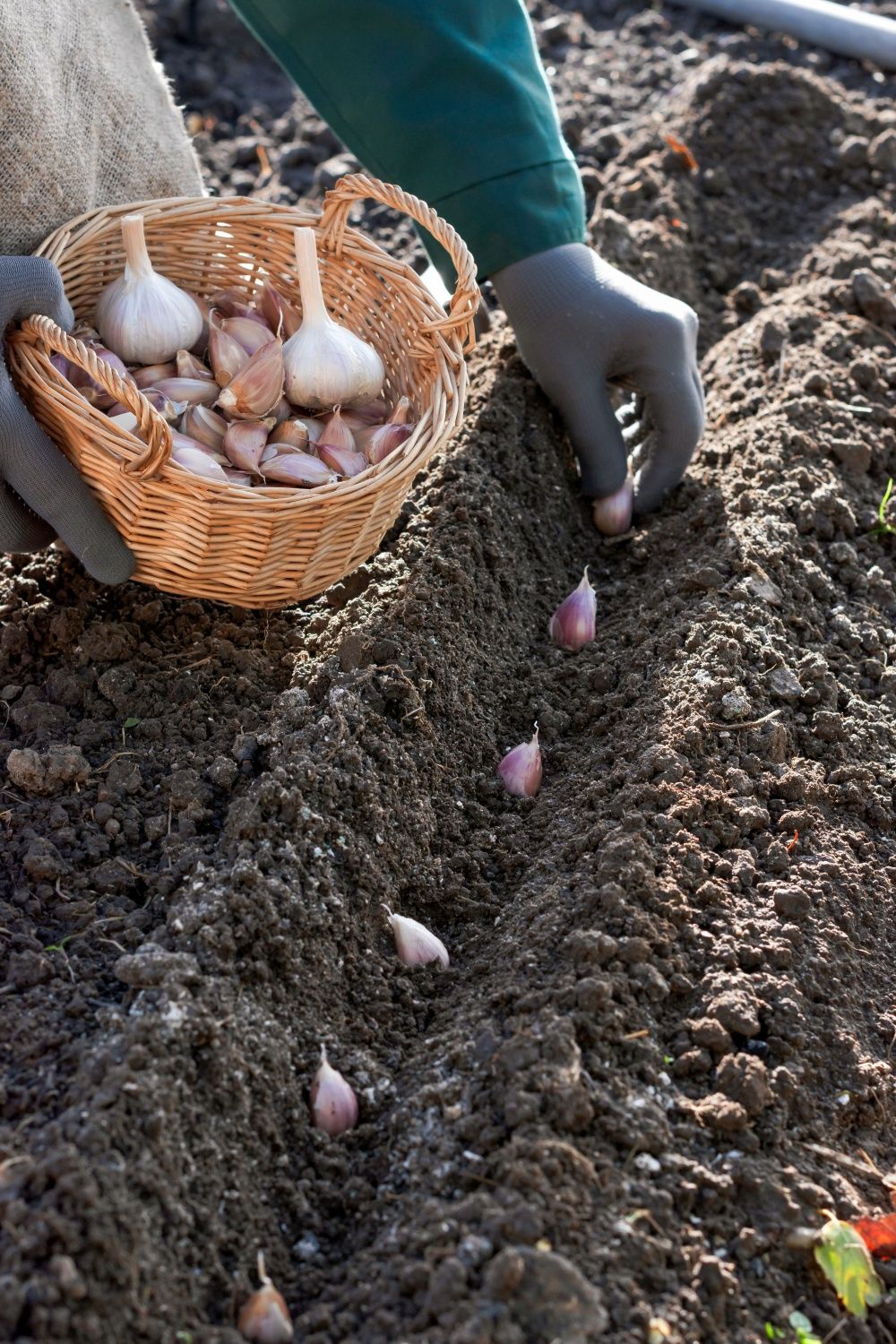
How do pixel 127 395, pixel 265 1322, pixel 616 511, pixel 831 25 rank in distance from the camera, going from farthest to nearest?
pixel 831 25 < pixel 616 511 < pixel 127 395 < pixel 265 1322

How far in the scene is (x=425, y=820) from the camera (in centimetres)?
183

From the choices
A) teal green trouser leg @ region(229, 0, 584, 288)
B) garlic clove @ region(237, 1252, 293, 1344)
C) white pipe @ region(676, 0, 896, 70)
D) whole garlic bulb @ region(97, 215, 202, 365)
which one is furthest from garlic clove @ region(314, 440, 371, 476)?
white pipe @ region(676, 0, 896, 70)

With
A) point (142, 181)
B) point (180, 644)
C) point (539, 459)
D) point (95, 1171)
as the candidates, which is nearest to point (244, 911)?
point (95, 1171)

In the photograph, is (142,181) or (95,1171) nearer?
(95,1171)

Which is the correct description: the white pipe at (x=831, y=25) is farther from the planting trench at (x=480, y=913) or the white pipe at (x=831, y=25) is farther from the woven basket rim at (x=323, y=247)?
the woven basket rim at (x=323, y=247)

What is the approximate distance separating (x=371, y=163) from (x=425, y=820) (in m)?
1.34

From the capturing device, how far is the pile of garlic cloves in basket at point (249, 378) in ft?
6.34

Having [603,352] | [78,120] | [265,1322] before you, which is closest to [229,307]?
[78,120]

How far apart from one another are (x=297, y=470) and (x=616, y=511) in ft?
2.48

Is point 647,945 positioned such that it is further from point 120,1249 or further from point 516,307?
point 516,307

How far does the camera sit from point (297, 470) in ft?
6.27

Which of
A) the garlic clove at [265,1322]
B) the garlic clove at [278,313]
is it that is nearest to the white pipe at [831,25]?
the garlic clove at [278,313]

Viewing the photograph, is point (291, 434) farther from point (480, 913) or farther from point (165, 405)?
point (480, 913)

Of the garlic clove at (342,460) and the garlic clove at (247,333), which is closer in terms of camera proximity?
the garlic clove at (342,460)
